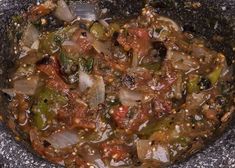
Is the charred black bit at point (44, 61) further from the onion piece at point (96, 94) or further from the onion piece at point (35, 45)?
the onion piece at point (96, 94)

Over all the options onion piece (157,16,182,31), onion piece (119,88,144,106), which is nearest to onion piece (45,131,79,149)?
onion piece (119,88,144,106)

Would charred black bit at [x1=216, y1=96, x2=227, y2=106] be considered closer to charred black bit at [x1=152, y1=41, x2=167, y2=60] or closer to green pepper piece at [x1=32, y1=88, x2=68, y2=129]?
charred black bit at [x1=152, y1=41, x2=167, y2=60]

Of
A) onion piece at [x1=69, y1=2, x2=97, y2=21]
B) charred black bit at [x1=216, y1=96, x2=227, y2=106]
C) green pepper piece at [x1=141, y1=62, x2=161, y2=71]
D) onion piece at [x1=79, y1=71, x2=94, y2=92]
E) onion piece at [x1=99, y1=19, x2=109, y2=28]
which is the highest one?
onion piece at [x1=69, y1=2, x2=97, y2=21]

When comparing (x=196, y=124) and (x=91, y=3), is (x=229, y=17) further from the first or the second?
(x=91, y=3)

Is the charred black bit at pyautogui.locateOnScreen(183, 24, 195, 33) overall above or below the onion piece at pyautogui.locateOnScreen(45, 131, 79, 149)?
above

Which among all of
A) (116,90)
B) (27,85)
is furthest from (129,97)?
(27,85)

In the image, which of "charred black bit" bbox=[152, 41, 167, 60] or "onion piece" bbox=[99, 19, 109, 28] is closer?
"charred black bit" bbox=[152, 41, 167, 60]

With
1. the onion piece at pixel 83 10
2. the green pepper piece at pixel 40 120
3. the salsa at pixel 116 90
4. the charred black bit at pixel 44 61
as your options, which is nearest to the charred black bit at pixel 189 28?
the salsa at pixel 116 90
